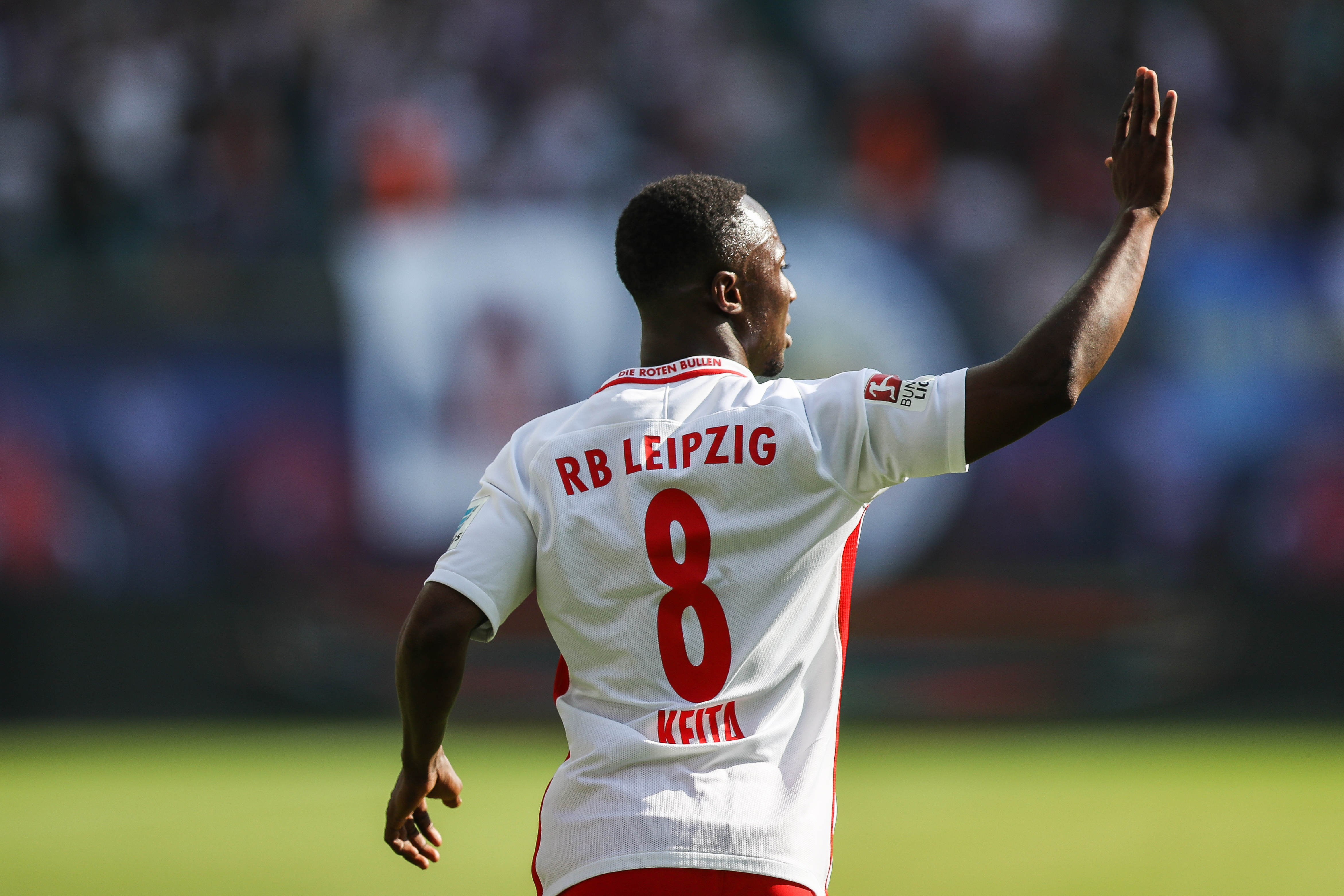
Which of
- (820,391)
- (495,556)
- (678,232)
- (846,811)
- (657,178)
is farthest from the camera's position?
(657,178)

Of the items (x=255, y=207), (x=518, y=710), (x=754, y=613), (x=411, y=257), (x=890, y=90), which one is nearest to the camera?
(x=754, y=613)

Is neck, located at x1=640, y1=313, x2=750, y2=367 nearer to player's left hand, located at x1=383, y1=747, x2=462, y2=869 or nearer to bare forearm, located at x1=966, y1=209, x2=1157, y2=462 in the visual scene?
bare forearm, located at x1=966, y1=209, x2=1157, y2=462

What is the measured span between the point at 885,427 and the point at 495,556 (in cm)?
66

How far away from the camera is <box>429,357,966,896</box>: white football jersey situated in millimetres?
2115

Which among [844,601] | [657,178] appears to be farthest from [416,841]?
[657,178]

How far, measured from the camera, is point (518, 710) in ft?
31.0

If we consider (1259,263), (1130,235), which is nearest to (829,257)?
(1259,263)

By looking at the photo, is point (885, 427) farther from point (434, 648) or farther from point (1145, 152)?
point (434, 648)

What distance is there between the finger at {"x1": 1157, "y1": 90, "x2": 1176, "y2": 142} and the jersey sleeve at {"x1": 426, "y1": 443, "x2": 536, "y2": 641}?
46.5 inches

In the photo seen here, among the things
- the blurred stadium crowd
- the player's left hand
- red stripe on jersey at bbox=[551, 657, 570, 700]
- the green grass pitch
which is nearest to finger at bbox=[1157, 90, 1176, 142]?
red stripe on jersey at bbox=[551, 657, 570, 700]

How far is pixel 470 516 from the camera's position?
2346 mm

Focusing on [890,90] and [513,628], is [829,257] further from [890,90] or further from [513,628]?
[513,628]

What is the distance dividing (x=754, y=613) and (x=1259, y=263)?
8.92m

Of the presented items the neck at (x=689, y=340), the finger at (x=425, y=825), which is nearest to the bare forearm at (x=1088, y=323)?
the neck at (x=689, y=340)
